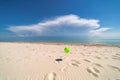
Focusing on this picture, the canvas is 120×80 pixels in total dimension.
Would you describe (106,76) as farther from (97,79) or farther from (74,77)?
(74,77)

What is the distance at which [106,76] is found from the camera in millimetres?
1951

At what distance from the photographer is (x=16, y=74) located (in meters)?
2.04

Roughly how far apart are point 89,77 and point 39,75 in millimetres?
1313

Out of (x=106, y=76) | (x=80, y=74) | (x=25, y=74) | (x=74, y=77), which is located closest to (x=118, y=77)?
(x=106, y=76)

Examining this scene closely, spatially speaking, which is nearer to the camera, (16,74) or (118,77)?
(118,77)

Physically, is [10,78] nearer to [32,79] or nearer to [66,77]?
[32,79]

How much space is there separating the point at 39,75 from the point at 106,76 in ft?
5.76

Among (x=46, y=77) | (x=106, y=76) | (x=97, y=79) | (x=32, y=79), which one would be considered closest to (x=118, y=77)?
(x=106, y=76)

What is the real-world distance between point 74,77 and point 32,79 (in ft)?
3.52

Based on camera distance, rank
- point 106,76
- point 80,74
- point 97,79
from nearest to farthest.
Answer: point 97,79, point 106,76, point 80,74

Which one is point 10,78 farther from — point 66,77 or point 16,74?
point 66,77

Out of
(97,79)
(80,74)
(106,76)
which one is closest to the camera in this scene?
(97,79)

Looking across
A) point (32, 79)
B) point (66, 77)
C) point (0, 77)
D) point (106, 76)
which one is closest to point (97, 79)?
point (106, 76)

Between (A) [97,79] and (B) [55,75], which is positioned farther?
(B) [55,75]
